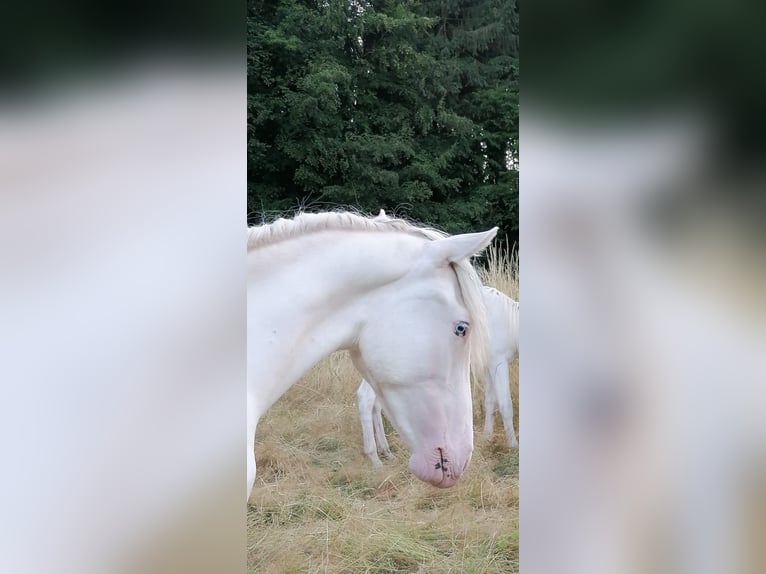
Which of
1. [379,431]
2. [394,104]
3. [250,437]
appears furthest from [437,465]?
[394,104]

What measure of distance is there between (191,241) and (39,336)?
174 mm

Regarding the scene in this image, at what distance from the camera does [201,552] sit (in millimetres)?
687

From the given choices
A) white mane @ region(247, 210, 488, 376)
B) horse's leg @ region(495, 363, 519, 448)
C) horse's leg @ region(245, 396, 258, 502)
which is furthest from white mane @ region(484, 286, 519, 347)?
horse's leg @ region(245, 396, 258, 502)

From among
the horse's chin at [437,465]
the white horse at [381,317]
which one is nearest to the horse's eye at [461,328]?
the white horse at [381,317]

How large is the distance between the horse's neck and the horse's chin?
1.19ft

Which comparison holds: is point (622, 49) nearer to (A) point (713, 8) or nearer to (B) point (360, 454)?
(A) point (713, 8)

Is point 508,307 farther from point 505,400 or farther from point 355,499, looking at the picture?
point 355,499

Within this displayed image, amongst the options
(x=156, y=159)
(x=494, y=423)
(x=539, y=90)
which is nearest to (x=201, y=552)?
(x=156, y=159)

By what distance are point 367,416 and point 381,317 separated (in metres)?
0.82

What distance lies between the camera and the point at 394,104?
85.7 inches

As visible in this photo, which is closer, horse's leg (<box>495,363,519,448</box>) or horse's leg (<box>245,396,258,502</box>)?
horse's leg (<box>245,396,258,502</box>)

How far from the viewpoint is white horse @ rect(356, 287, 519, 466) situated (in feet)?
6.86

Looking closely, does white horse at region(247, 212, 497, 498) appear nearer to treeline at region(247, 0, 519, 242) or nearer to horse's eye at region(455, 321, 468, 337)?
horse's eye at region(455, 321, 468, 337)

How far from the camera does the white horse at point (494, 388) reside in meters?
2.09
